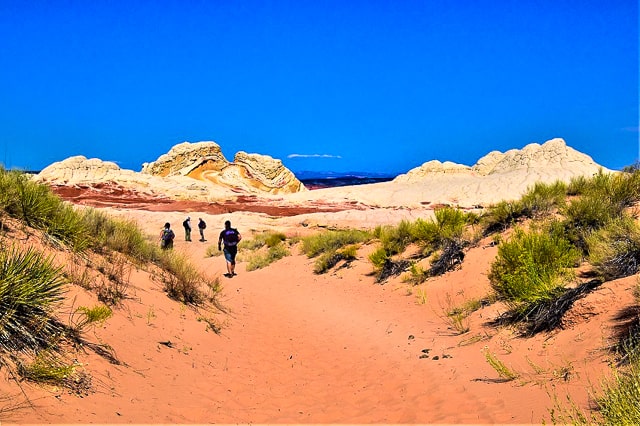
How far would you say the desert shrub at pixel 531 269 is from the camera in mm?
6996

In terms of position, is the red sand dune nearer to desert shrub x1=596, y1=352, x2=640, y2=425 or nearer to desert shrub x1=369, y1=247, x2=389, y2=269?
desert shrub x1=596, y1=352, x2=640, y2=425

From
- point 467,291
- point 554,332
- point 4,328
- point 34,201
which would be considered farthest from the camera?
point 467,291

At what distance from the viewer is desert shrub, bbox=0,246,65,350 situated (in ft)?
14.0

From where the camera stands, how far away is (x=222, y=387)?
573 cm

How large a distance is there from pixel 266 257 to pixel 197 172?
3914cm

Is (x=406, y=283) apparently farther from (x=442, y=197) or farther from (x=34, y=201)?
(x=442, y=197)

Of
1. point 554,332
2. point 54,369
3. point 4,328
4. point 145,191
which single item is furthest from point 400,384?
point 145,191

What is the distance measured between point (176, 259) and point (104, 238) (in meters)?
1.52

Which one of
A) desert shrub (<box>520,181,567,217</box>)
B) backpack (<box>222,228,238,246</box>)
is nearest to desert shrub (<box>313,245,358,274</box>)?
backpack (<box>222,228,238,246</box>)

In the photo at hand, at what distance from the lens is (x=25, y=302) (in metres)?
4.48

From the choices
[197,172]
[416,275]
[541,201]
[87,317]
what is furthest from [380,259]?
[197,172]

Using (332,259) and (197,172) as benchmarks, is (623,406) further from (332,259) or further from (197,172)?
(197,172)

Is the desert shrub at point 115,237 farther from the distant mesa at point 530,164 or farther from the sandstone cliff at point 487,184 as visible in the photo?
the distant mesa at point 530,164

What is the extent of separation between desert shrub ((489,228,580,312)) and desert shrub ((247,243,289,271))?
1046 cm
